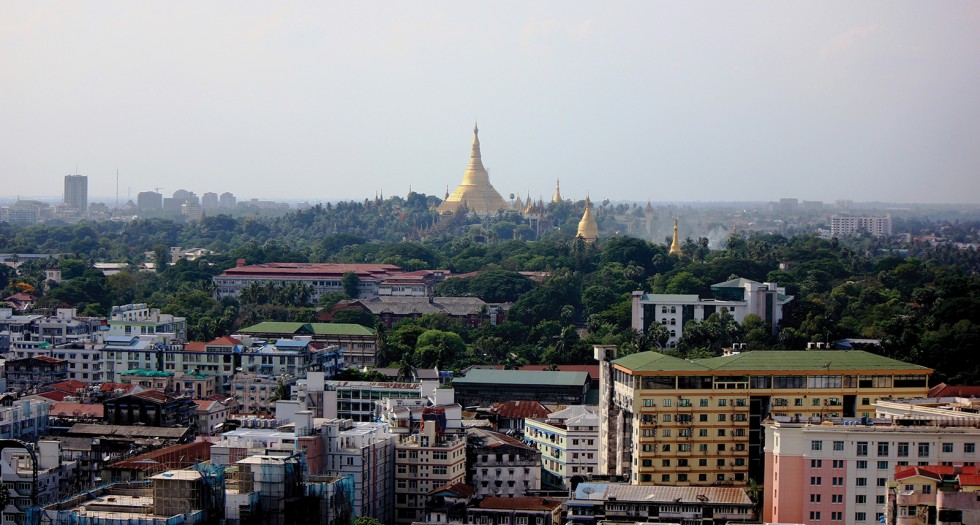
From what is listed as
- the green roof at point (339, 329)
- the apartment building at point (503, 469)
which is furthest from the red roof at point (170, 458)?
the green roof at point (339, 329)

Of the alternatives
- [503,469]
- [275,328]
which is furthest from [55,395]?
[503,469]

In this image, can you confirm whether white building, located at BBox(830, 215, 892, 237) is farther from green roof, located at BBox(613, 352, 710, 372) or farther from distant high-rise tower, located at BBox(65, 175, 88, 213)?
distant high-rise tower, located at BBox(65, 175, 88, 213)

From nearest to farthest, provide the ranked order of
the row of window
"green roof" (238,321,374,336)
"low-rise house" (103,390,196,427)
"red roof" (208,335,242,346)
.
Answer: the row of window → "low-rise house" (103,390,196,427) → "red roof" (208,335,242,346) → "green roof" (238,321,374,336)

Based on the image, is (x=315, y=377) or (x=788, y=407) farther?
(x=315, y=377)

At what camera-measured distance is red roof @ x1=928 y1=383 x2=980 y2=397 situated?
35.7 metres

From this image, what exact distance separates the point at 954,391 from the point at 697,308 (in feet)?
64.0

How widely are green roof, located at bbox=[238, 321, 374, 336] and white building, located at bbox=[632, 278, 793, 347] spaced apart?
965 centimetres

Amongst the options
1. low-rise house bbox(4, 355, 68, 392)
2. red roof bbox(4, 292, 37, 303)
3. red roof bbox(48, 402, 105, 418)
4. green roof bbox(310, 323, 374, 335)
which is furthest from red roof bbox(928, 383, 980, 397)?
red roof bbox(4, 292, 37, 303)

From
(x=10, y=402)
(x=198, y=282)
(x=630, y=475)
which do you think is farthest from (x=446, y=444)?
(x=198, y=282)

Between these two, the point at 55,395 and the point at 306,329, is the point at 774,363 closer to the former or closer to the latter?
the point at 55,395

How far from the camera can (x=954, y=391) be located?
120ft

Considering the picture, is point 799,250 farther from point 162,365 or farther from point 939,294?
point 162,365

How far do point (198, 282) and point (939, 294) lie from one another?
3720cm

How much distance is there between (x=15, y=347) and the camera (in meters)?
52.4
